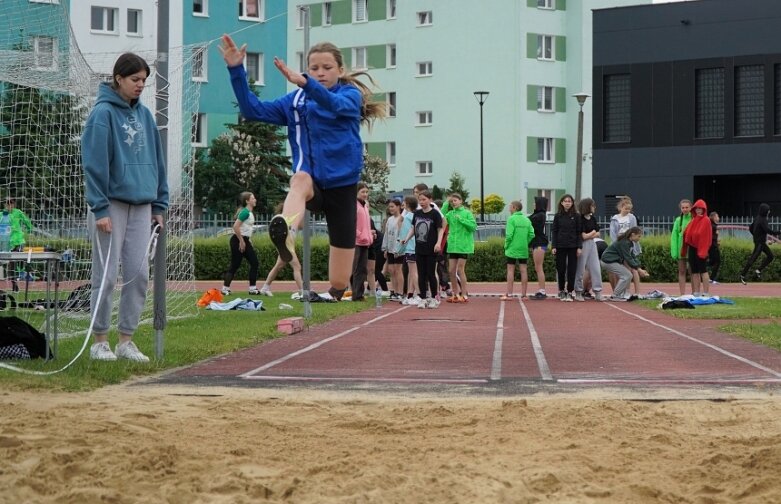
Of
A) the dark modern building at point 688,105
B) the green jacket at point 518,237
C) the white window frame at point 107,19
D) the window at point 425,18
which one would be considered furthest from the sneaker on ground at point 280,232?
the window at point 425,18

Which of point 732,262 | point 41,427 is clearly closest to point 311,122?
point 41,427

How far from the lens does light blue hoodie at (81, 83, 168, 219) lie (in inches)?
349

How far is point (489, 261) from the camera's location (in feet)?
99.9

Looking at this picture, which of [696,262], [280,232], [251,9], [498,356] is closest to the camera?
[280,232]

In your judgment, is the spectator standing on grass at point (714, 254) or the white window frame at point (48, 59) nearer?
the white window frame at point (48, 59)

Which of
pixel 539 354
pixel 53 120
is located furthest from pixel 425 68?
pixel 539 354

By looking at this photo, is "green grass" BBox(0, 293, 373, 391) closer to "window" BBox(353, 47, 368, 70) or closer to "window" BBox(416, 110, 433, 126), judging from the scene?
"window" BBox(416, 110, 433, 126)

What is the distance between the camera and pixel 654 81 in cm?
4709

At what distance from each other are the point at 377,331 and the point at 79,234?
390 cm

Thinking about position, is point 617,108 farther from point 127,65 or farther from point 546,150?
point 127,65

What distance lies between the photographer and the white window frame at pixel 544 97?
61281mm

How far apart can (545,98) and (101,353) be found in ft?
177

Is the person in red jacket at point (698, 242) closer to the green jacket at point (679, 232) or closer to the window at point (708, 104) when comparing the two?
the green jacket at point (679, 232)

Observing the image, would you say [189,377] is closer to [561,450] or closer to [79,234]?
[561,450]
